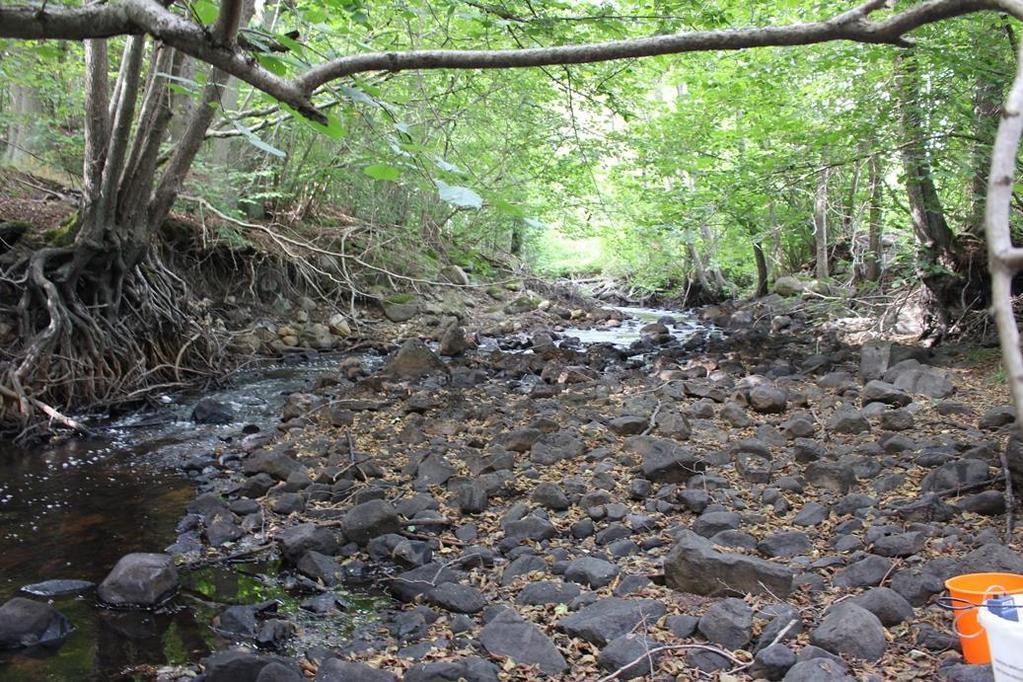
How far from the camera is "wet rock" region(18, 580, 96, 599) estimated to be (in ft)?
11.9

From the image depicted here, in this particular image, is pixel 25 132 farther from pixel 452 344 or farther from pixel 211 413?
pixel 452 344

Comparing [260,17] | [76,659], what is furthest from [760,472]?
[260,17]

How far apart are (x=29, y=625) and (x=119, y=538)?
126 cm

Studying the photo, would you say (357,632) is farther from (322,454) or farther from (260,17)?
(260,17)

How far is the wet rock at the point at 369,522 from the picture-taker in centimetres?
424

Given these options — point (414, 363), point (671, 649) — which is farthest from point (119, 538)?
point (414, 363)

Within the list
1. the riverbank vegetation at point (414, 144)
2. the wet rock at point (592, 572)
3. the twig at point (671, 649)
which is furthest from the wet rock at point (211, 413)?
the twig at point (671, 649)

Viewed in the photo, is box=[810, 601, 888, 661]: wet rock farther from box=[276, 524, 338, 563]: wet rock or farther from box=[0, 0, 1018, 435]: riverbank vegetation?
box=[276, 524, 338, 563]: wet rock

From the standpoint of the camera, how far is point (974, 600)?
2.63 meters

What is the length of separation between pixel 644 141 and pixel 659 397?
16.9 ft

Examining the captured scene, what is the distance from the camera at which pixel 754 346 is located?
1042 cm

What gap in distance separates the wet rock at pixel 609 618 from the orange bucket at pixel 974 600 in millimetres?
1063

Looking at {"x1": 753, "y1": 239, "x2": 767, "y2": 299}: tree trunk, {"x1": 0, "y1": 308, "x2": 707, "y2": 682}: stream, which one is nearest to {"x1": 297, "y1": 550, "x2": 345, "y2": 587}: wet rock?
{"x1": 0, "y1": 308, "x2": 707, "y2": 682}: stream

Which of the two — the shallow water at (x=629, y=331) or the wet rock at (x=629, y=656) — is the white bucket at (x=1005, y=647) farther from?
the shallow water at (x=629, y=331)
